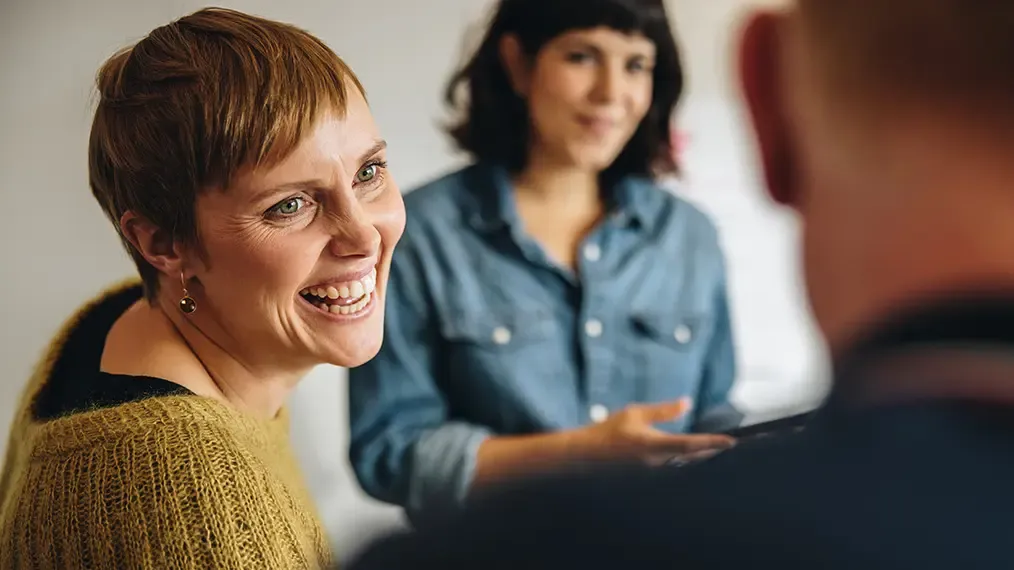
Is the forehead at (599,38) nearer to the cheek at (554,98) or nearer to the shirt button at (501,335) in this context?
the cheek at (554,98)

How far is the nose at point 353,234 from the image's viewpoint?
454 millimetres

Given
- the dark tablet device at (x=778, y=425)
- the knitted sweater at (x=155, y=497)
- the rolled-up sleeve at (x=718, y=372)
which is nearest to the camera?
the dark tablet device at (x=778, y=425)

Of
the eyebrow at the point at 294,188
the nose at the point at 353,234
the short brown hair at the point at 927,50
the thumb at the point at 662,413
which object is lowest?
the thumb at the point at 662,413

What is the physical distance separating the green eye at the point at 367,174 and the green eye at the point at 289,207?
3cm

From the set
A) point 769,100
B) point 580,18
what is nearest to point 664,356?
point 580,18

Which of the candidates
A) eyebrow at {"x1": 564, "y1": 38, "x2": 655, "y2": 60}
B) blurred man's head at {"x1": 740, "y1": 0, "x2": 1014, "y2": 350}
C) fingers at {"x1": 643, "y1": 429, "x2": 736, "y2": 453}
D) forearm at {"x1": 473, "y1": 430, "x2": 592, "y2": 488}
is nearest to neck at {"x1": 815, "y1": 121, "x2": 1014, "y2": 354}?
blurred man's head at {"x1": 740, "y1": 0, "x2": 1014, "y2": 350}

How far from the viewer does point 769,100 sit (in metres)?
0.21

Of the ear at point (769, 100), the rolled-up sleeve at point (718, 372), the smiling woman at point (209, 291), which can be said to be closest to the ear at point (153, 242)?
the smiling woman at point (209, 291)

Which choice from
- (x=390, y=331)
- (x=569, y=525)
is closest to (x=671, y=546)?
(x=569, y=525)

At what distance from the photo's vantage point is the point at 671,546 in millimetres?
162

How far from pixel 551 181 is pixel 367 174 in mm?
307

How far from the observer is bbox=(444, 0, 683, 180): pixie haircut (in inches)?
27.7

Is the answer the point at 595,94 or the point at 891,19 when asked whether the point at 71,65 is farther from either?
the point at 891,19

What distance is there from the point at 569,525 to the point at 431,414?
522mm
